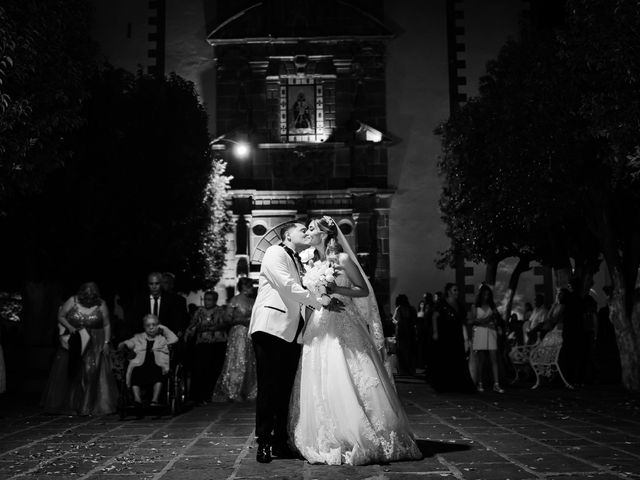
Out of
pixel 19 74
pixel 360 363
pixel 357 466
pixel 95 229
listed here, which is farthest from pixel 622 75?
pixel 95 229

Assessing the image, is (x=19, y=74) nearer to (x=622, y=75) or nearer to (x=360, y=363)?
(x=360, y=363)

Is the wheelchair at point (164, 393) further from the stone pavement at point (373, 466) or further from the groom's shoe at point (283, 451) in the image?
the groom's shoe at point (283, 451)

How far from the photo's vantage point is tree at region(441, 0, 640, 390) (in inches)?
397

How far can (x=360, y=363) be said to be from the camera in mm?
6199

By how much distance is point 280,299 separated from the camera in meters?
6.29

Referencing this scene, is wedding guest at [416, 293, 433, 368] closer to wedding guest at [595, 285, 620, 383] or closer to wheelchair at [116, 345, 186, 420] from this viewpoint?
wedding guest at [595, 285, 620, 383]

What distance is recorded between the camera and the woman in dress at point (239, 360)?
11992 millimetres

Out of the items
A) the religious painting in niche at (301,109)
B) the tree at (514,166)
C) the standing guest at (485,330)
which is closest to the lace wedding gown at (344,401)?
the standing guest at (485,330)

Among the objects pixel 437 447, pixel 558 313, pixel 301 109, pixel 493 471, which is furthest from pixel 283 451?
pixel 301 109

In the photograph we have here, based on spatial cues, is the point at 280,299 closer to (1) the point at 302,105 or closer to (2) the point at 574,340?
(2) the point at 574,340

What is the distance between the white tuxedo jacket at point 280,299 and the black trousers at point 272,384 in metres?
0.10

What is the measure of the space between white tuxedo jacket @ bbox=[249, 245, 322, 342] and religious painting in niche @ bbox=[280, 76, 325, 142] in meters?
17.1

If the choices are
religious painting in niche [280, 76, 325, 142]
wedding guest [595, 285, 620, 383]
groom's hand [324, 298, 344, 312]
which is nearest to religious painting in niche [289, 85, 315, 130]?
religious painting in niche [280, 76, 325, 142]

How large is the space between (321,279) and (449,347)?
7.04 metres
